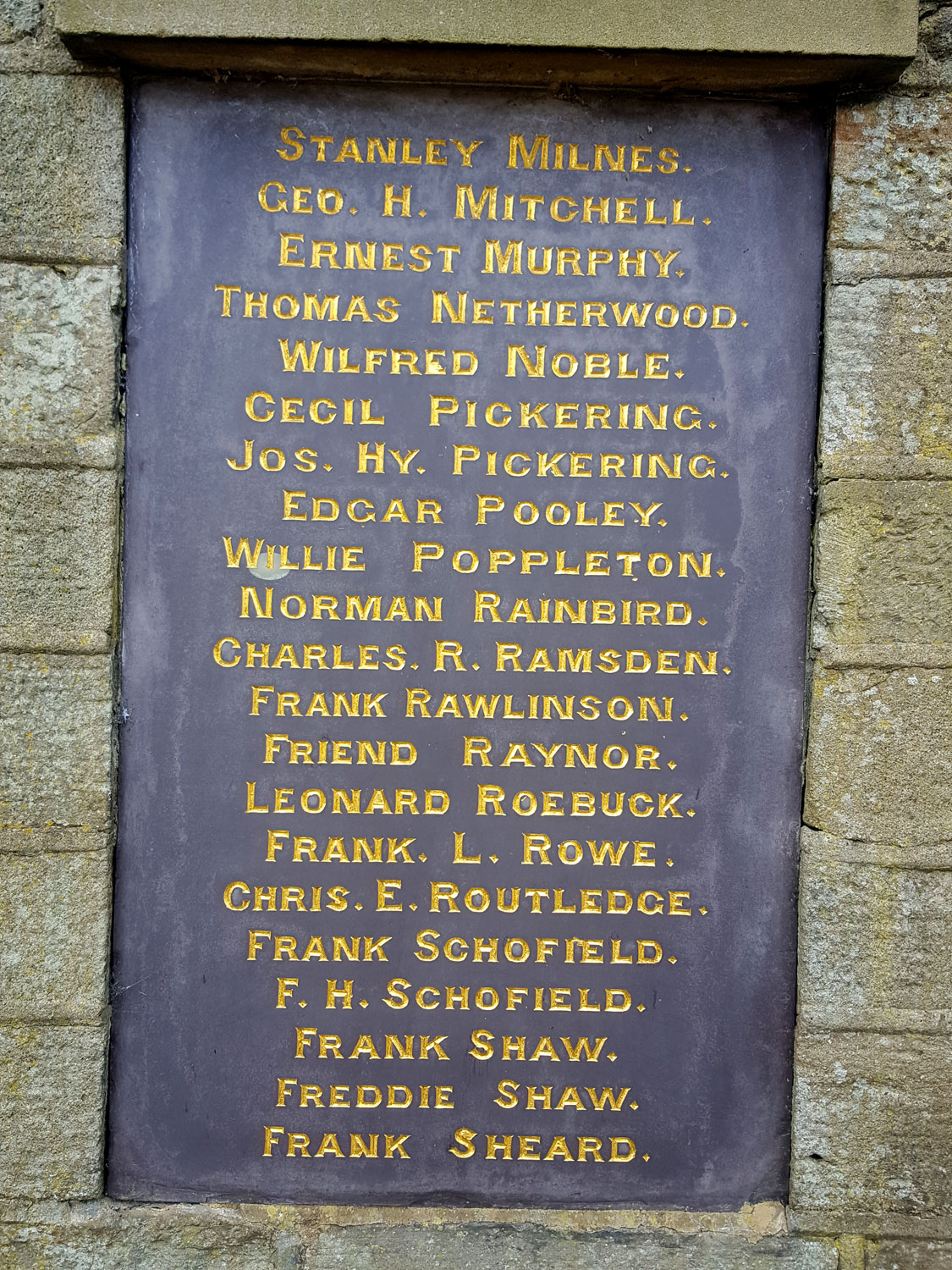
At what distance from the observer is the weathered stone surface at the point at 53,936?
227 cm

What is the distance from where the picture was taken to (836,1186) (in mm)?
2309

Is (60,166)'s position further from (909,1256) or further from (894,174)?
(909,1256)

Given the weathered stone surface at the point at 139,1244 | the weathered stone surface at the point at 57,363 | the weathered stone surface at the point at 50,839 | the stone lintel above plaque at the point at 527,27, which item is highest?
the stone lintel above plaque at the point at 527,27

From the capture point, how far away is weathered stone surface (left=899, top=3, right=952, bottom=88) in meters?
2.25

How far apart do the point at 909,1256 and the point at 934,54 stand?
10.5 feet

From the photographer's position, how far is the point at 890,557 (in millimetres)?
2281

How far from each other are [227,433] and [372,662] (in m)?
0.73


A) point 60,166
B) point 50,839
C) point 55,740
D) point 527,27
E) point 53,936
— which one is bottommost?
point 53,936

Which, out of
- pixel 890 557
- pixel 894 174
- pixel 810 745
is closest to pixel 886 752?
pixel 810 745

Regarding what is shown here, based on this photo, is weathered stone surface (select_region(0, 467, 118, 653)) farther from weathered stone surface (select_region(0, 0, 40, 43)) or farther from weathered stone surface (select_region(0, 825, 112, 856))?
weathered stone surface (select_region(0, 0, 40, 43))

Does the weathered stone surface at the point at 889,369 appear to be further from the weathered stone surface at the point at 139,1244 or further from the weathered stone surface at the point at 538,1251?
the weathered stone surface at the point at 139,1244

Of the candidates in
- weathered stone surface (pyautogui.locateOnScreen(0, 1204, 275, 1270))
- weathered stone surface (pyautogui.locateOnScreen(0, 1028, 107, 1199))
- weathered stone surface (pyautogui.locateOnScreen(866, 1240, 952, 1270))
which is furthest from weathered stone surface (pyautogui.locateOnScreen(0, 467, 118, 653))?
weathered stone surface (pyautogui.locateOnScreen(866, 1240, 952, 1270))

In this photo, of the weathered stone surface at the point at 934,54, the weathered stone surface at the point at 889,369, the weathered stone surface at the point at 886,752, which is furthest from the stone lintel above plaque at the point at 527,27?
the weathered stone surface at the point at 886,752

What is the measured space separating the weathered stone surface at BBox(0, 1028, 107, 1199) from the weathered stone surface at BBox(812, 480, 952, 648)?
91.6 inches
